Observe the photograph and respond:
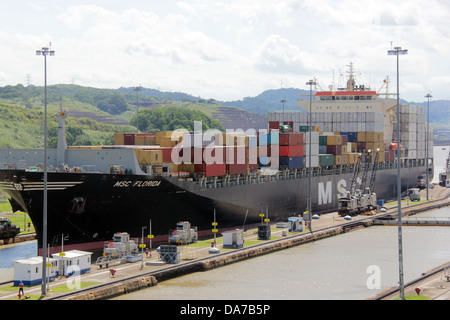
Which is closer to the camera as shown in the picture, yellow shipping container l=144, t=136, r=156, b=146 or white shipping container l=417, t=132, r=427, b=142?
yellow shipping container l=144, t=136, r=156, b=146

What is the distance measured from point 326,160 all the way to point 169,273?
4060cm

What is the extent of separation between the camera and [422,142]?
113188 millimetres

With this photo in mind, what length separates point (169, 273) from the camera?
41.2m

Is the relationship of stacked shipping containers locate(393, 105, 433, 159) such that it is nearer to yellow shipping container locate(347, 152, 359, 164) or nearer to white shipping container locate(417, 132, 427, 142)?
white shipping container locate(417, 132, 427, 142)

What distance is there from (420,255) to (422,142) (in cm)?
6413

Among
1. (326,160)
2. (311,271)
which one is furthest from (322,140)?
(311,271)

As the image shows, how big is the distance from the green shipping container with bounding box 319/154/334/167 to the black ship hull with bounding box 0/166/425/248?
42.5ft

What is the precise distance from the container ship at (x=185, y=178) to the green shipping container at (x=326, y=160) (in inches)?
4.7

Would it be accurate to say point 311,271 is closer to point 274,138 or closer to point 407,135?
point 274,138

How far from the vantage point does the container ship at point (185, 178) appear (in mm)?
44969

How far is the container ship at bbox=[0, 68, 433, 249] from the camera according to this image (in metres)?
45.0

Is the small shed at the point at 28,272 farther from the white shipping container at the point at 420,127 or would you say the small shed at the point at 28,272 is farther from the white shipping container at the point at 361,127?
the white shipping container at the point at 420,127

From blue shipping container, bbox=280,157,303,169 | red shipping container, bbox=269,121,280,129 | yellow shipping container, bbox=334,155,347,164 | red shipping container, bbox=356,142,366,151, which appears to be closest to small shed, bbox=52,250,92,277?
blue shipping container, bbox=280,157,303,169

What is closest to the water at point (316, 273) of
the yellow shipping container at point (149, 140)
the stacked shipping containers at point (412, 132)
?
the yellow shipping container at point (149, 140)
